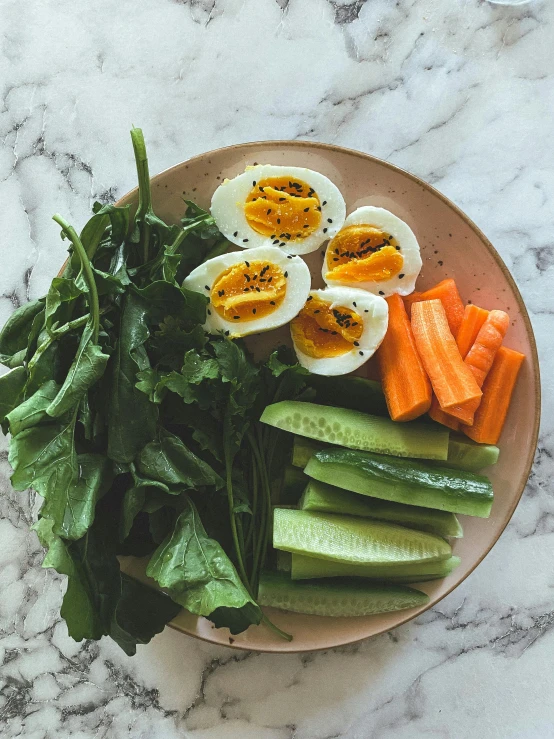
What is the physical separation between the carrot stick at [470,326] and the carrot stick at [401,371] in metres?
0.12

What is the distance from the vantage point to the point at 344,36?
1.88 metres

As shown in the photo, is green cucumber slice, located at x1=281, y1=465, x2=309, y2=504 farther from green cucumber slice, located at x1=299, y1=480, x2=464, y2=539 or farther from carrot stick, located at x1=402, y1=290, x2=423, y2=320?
carrot stick, located at x1=402, y1=290, x2=423, y2=320

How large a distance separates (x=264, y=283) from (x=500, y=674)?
1259 mm

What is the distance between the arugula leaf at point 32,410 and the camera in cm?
139

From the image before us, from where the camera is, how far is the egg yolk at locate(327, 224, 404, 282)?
5.45 ft

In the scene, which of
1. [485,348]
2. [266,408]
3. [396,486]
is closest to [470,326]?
[485,348]

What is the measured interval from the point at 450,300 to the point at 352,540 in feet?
2.12

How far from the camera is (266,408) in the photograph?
1.62m

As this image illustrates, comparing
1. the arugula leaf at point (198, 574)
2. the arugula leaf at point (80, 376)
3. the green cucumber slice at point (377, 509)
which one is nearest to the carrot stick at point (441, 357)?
the green cucumber slice at point (377, 509)

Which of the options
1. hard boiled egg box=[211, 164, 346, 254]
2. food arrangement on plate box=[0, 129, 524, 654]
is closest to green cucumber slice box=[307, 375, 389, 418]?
food arrangement on plate box=[0, 129, 524, 654]

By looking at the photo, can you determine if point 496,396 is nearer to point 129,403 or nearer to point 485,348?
point 485,348

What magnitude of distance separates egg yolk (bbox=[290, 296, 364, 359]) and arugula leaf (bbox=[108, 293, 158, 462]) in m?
0.40

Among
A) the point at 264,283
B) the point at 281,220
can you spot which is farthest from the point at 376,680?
the point at 281,220

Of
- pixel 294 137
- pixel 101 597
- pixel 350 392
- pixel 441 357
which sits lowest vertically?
pixel 101 597
